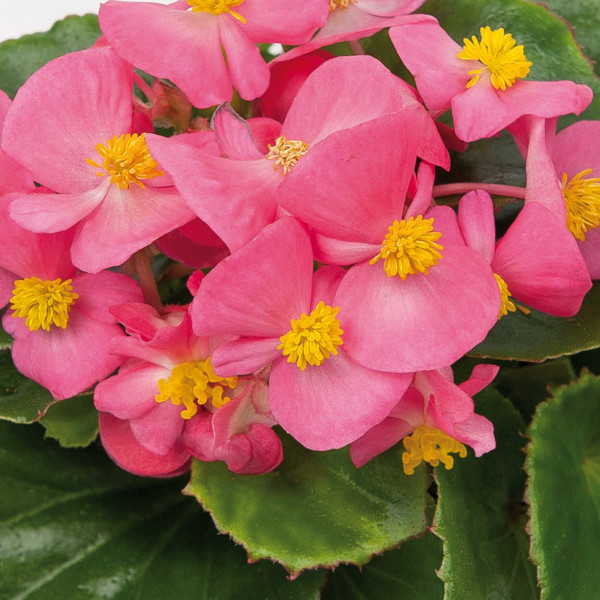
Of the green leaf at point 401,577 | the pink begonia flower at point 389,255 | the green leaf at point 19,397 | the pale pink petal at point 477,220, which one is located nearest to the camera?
the pink begonia flower at point 389,255

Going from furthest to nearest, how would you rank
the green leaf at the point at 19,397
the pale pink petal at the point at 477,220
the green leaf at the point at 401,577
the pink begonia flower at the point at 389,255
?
the green leaf at the point at 401,577
the green leaf at the point at 19,397
the pale pink petal at the point at 477,220
the pink begonia flower at the point at 389,255

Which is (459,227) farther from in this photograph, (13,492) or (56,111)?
(13,492)

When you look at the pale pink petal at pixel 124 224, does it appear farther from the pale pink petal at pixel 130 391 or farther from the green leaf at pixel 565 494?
the green leaf at pixel 565 494

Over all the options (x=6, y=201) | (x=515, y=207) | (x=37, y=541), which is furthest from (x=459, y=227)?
(x=37, y=541)

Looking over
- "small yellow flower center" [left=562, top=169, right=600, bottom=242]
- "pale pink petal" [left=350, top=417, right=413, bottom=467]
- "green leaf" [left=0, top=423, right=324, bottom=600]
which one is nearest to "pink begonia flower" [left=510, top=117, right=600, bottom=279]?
"small yellow flower center" [left=562, top=169, right=600, bottom=242]

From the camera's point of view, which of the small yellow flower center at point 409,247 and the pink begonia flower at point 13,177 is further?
the pink begonia flower at point 13,177

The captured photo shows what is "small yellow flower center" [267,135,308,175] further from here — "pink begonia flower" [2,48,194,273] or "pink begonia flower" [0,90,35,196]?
"pink begonia flower" [0,90,35,196]

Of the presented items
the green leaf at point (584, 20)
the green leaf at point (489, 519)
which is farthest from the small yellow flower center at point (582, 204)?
the green leaf at point (584, 20)
